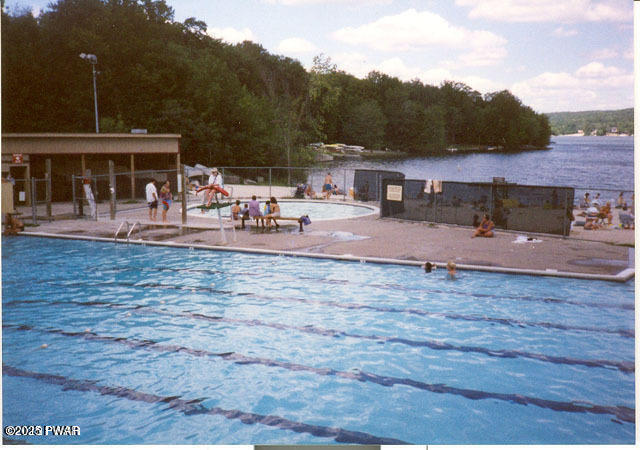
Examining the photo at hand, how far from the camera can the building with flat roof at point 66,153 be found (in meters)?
19.1

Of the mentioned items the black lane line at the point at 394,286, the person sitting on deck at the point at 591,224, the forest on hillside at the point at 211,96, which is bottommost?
the black lane line at the point at 394,286

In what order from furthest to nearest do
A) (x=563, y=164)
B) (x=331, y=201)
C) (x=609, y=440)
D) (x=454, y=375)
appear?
(x=331, y=201) → (x=563, y=164) → (x=454, y=375) → (x=609, y=440)

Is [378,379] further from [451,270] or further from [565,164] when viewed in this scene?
[565,164]

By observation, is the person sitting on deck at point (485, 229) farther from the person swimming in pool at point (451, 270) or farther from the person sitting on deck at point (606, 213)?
the person swimming in pool at point (451, 270)

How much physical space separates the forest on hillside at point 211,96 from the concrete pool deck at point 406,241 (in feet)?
8.38

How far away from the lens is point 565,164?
10.2 metres

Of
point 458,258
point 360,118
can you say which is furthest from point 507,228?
point 360,118

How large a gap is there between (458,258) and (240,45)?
943 inches

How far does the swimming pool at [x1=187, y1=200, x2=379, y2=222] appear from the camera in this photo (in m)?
21.2

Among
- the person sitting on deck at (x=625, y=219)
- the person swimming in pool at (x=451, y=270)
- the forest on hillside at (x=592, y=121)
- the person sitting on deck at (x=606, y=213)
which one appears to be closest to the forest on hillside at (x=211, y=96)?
the forest on hillside at (x=592, y=121)

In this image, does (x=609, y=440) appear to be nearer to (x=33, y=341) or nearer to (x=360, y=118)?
(x=33, y=341)

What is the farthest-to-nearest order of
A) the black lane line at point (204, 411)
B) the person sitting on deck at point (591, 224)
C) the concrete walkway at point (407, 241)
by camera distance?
the person sitting on deck at point (591, 224), the concrete walkway at point (407, 241), the black lane line at point (204, 411)

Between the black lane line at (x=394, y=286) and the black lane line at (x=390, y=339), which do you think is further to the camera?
the black lane line at (x=394, y=286)

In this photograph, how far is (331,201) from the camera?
958 inches
